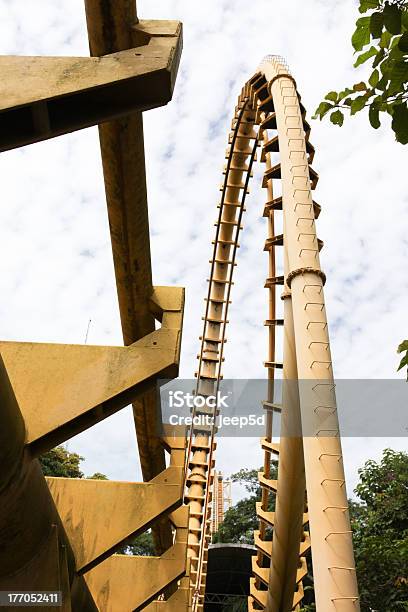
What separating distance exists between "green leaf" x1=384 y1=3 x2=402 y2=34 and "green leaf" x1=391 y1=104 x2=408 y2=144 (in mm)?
233

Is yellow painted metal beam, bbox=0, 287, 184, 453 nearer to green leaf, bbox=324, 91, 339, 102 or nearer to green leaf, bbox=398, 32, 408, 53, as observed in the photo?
green leaf, bbox=324, 91, 339, 102

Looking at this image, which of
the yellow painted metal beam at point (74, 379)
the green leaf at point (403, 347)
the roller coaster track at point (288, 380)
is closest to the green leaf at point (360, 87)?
the green leaf at point (403, 347)

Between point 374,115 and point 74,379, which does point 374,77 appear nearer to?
point 374,115

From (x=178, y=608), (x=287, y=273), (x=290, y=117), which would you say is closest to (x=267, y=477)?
(x=178, y=608)

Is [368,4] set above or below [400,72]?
above

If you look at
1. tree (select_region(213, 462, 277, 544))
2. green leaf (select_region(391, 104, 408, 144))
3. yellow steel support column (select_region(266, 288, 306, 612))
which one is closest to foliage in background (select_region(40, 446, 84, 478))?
tree (select_region(213, 462, 277, 544))

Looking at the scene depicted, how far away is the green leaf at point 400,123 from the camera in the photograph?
188cm

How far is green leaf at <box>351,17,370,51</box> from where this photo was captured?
6.57 feet

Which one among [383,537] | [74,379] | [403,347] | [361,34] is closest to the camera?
[361,34]

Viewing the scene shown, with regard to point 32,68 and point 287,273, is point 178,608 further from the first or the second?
point 32,68

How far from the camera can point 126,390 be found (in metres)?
2.88

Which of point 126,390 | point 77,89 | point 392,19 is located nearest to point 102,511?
point 126,390

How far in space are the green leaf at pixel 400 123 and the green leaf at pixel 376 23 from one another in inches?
9.0

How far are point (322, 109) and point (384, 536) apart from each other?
15.0m
